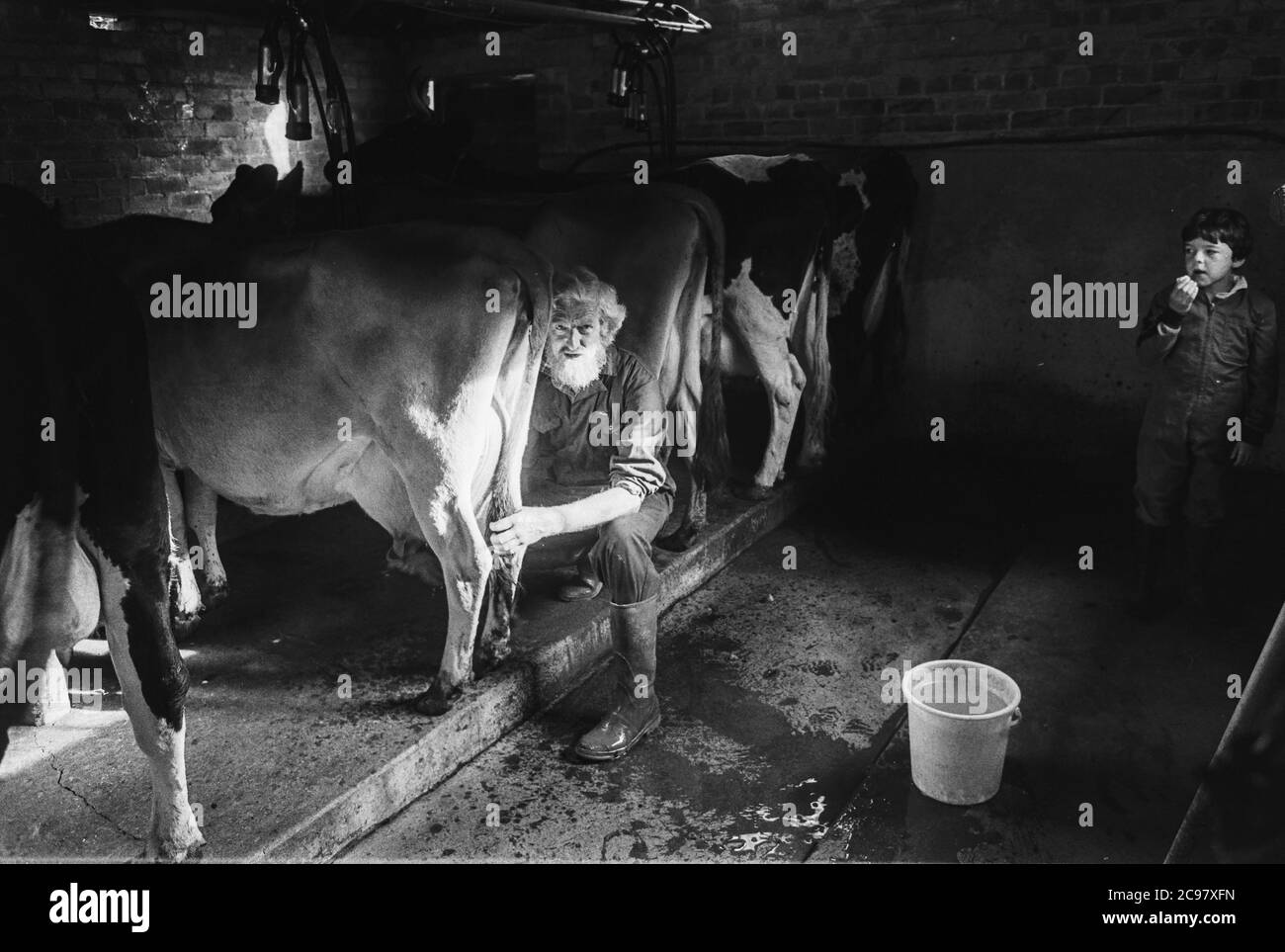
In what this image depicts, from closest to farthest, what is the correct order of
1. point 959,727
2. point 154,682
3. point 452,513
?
point 154,682
point 959,727
point 452,513

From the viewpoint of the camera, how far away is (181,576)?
13.4 feet

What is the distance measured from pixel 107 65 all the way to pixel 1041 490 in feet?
16.8

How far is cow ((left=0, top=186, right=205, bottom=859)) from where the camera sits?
2430 millimetres

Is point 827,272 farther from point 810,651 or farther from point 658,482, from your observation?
point 658,482

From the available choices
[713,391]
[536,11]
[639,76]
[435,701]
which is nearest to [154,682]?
[435,701]

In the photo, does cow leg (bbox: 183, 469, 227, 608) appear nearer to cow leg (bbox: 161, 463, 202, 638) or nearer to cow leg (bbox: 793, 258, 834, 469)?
cow leg (bbox: 161, 463, 202, 638)

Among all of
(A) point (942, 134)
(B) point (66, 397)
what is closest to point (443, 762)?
(B) point (66, 397)

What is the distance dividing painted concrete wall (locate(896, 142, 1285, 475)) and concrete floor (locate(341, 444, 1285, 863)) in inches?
42.6

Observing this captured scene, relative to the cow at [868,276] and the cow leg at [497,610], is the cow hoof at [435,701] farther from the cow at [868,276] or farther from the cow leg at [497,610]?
the cow at [868,276]

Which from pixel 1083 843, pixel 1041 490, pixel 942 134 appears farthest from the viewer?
pixel 942 134

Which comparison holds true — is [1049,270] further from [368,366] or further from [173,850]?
[173,850]

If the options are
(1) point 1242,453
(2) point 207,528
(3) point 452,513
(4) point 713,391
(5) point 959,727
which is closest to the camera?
(5) point 959,727

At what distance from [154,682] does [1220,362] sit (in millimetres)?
3805

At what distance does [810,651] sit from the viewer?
14.2 feet
